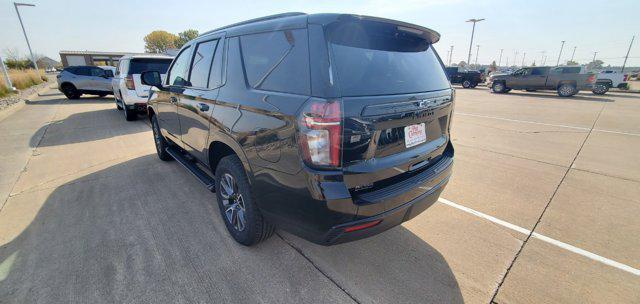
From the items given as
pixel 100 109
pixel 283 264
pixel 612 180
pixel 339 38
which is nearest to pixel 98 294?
pixel 283 264

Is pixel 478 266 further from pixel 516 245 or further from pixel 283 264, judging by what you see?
pixel 283 264

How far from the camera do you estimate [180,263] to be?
242 cm

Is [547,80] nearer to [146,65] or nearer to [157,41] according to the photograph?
[146,65]

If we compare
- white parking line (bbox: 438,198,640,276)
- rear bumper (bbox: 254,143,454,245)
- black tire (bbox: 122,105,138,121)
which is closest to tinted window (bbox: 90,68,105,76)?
black tire (bbox: 122,105,138,121)

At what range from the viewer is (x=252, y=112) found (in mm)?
2113

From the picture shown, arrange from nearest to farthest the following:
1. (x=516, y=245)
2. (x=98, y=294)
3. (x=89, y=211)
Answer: (x=98, y=294)
(x=516, y=245)
(x=89, y=211)

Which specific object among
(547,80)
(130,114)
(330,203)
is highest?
(330,203)

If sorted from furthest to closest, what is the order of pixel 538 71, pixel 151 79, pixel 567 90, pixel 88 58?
pixel 88 58 < pixel 538 71 < pixel 567 90 < pixel 151 79

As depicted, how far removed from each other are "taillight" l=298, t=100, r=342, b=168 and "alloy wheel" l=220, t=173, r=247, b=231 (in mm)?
1020

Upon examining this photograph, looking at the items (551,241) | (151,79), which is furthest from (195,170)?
(551,241)

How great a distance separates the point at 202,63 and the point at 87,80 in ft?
47.6

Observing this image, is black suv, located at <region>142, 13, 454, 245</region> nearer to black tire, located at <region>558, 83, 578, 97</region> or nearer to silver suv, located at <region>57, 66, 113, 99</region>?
silver suv, located at <region>57, 66, 113, 99</region>

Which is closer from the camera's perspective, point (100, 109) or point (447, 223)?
point (447, 223)

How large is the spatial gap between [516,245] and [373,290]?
1550 millimetres
